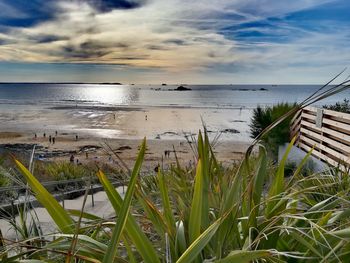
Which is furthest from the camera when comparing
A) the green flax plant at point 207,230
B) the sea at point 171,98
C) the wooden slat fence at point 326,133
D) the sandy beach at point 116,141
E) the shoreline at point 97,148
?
the sea at point 171,98

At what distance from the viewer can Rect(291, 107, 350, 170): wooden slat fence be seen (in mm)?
7367

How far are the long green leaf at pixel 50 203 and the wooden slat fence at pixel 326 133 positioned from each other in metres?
5.83

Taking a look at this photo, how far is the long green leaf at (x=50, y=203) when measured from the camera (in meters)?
1.18

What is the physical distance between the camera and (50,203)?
4.04 ft

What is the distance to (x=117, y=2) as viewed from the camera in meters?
11.4

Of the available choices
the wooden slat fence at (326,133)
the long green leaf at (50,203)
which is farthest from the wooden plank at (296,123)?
the long green leaf at (50,203)

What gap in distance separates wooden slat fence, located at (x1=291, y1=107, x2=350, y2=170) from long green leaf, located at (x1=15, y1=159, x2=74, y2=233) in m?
5.83

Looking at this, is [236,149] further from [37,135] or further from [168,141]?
[37,135]

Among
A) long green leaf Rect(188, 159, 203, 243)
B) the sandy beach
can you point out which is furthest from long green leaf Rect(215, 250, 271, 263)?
the sandy beach

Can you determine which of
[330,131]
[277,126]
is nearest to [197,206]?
[330,131]

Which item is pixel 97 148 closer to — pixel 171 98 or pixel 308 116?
pixel 308 116

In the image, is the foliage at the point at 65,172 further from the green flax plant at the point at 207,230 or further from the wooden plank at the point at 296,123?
the green flax plant at the point at 207,230

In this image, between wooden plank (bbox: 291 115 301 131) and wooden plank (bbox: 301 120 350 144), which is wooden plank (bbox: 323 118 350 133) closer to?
wooden plank (bbox: 301 120 350 144)

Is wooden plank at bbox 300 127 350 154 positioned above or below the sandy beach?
above
